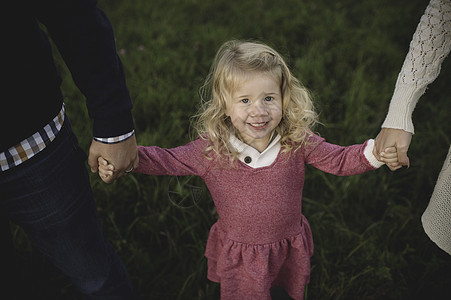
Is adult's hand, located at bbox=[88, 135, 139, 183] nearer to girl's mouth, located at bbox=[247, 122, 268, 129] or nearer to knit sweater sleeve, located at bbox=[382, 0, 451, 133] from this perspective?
girl's mouth, located at bbox=[247, 122, 268, 129]

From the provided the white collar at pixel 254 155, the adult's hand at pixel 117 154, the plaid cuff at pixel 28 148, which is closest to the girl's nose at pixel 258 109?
the white collar at pixel 254 155

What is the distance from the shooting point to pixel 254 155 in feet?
4.63

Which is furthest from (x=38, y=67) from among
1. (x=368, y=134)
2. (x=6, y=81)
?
(x=368, y=134)

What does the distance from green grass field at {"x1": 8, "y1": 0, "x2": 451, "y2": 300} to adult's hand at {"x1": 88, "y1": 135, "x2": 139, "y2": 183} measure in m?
0.38

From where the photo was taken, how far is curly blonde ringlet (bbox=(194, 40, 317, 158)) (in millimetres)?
1354

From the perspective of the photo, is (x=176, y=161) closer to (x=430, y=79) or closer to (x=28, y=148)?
(x=28, y=148)

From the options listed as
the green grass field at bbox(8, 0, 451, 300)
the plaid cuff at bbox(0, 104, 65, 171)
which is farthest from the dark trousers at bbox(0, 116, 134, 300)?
the green grass field at bbox(8, 0, 451, 300)

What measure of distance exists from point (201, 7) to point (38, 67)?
3.48m

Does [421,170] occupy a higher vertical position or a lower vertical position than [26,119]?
lower

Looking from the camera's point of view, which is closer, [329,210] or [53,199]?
[53,199]

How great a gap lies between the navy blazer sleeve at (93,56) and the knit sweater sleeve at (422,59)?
895 millimetres

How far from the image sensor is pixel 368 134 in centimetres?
271

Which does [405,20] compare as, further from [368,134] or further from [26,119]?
[26,119]

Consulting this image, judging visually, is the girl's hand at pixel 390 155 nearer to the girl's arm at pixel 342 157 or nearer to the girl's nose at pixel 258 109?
the girl's arm at pixel 342 157
